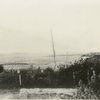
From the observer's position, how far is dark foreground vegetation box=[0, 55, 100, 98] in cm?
147

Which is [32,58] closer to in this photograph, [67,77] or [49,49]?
[49,49]

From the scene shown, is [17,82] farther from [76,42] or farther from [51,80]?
[76,42]

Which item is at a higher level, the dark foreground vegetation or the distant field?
the distant field

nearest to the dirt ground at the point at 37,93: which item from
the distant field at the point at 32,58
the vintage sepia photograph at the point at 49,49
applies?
the vintage sepia photograph at the point at 49,49

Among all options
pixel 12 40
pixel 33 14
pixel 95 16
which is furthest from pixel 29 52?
pixel 95 16

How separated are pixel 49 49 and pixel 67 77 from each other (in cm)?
21

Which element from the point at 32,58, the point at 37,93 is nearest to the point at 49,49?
the point at 32,58

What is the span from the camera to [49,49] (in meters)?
1.53

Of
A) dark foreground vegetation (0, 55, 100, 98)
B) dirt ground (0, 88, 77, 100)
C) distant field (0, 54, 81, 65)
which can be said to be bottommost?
dirt ground (0, 88, 77, 100)

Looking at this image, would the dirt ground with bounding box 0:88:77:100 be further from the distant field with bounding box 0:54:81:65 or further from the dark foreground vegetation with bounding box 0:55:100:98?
the distant field with bounding box 0:54:81:65

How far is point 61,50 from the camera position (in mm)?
1513

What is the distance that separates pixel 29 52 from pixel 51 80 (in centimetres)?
22

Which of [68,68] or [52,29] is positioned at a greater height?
[52,29]

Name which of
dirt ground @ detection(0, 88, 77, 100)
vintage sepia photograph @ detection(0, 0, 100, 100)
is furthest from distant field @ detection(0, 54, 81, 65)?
dirt ground @ detection(0, 88, 77, 100)
